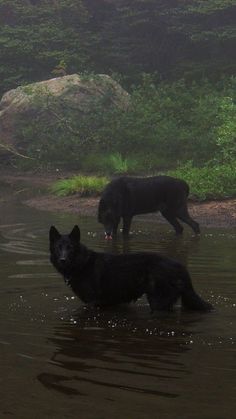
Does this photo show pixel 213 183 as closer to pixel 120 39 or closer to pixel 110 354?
pixel 110 354

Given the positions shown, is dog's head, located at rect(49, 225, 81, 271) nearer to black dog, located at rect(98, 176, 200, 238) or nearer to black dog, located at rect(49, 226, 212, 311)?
black dog, located at rect(49, 226, 212, 311)

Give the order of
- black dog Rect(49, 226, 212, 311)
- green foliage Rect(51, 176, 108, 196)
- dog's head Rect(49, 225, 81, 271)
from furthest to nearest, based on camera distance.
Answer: green foliage Rect(51, 176, 108, 196), dog's head Rect(49, 225, 81, 271), black dog Rect(49, 226, 212, 311)

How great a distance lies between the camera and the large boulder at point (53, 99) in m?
27.0

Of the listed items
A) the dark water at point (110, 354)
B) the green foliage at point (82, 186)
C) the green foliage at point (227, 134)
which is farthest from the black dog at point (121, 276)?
the green foliage at point (227, 134)

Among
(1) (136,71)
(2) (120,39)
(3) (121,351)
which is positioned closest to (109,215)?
(3) (121,351)

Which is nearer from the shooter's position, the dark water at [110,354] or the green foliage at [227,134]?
the dark water at [110,354]

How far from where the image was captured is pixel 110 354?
237 inches

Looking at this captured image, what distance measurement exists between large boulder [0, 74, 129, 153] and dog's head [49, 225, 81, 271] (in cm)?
1900

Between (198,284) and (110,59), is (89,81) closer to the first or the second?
(110,59)

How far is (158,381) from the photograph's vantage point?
524 cm

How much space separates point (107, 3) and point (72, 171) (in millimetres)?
13021

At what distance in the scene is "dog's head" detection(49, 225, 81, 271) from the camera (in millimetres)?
7961

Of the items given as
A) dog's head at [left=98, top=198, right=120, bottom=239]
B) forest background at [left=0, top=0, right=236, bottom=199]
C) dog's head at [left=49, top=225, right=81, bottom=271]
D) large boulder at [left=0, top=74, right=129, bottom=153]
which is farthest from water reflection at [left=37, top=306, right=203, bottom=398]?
large boulder at [left=0, top=74, right=129, bottom=153]

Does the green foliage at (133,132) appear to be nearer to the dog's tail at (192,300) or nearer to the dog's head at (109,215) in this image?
the dog's head at (109,215)
